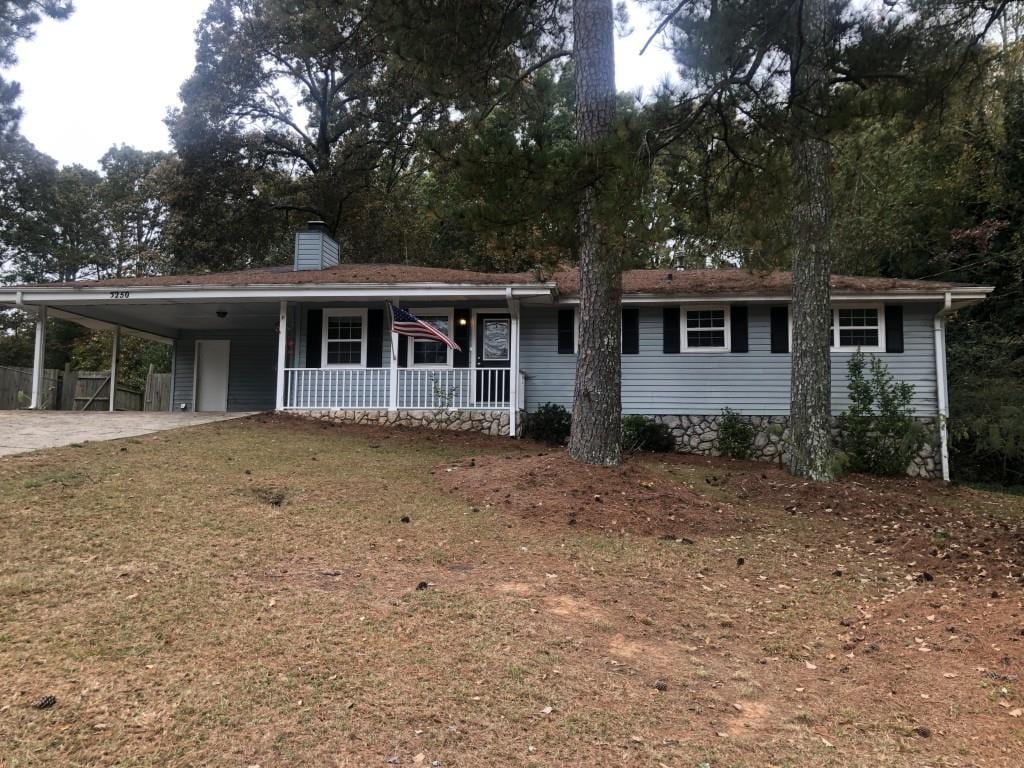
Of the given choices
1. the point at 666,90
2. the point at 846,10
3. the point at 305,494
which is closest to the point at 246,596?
the point at 305,494

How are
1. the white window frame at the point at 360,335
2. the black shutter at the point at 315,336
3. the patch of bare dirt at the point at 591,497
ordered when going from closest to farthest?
the patch of bare dirt at the point at 591,497 → the white window frame at the point at 360,335 → the black shutter at the point at 315,336

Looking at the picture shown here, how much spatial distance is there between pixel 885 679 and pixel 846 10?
6208 millimetres

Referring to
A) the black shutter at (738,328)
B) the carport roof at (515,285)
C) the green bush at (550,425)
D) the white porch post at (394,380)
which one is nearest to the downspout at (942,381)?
the carport roof at (515,285)

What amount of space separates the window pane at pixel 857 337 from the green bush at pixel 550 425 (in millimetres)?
5240

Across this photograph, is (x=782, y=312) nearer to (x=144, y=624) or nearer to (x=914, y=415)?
(x=914, y=415)

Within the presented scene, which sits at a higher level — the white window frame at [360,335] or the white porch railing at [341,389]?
the white window frame at [360,335]

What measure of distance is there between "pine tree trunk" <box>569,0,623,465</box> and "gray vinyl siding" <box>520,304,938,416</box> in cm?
492

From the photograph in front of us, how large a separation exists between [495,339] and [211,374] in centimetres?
723

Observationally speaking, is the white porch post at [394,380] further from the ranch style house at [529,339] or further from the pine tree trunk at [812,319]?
the pine tree trunk at [812,319]

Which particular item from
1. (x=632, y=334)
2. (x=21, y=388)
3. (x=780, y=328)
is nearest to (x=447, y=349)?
(x=632, y=334)

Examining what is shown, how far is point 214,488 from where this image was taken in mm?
6348

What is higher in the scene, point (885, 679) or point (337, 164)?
point (337, 164)

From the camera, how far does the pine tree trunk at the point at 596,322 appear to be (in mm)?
7574

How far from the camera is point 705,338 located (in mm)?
12469
